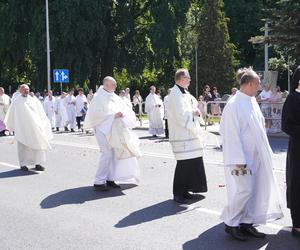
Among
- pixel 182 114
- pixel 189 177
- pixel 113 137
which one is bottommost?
pixel 189 177

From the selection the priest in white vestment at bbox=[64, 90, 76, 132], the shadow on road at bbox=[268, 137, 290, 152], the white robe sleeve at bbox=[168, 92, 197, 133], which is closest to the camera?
the white robe sleeve at bbox=[168, 92, 197, 133]

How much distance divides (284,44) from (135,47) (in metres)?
24.5

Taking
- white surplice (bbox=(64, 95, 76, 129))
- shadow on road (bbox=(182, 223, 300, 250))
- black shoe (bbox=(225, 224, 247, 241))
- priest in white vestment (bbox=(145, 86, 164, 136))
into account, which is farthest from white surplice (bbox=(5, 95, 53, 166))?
white surplice (bbox=(64, 95, 76, 129))

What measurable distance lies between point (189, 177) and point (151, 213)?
0.93 m

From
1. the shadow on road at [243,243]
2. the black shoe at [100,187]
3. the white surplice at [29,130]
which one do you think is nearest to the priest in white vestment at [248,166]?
the shadow on road at [243,243]

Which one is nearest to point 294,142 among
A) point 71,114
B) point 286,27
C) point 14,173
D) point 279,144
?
point 14,173

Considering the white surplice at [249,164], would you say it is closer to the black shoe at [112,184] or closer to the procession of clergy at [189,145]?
the procession of clergy at [189,145]

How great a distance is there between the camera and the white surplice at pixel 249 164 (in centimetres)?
647

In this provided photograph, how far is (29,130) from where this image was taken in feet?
41.0

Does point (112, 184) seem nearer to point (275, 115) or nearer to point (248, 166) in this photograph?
point (248, 166)

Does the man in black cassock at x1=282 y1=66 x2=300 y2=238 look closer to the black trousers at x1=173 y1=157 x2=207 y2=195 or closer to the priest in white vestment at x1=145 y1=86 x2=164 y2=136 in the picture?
the black trousers at x1=173 y1=157 x2=207 y2=195

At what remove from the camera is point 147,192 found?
31.2 feet

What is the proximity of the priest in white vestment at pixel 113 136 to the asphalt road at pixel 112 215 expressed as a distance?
0.96 feet

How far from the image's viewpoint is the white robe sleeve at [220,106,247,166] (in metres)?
6.43
